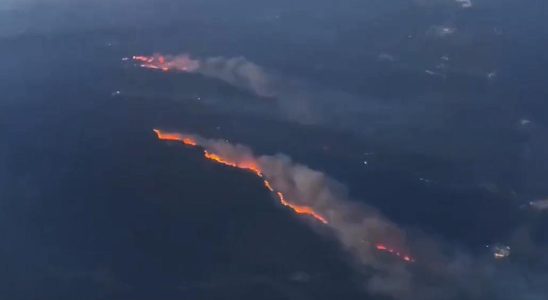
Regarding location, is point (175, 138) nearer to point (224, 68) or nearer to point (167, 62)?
point (224, 68)

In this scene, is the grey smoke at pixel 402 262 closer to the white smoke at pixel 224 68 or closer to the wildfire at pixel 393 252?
the wildfire at pixel 393 252

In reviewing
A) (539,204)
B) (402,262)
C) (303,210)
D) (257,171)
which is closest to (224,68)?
(257,171)

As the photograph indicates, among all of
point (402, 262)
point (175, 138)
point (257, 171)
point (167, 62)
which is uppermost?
point (167, 62)

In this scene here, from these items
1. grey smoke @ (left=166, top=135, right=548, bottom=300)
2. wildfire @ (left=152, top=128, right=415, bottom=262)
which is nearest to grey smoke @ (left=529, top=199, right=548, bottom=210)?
grey smoke @ (left=166, top=135, right=548, bottom=300)

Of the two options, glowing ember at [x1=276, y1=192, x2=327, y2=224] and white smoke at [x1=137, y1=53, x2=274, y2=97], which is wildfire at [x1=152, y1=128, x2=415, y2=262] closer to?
glowing ember at [x1=276, y1=192, x2=327, y2=224]

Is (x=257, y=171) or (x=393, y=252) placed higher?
(x=393, y=252)

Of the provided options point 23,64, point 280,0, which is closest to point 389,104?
point 280,0

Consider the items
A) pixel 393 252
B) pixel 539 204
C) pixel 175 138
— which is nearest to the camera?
pixel 393 252

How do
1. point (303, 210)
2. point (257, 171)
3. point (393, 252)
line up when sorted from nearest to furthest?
1. point (393, 252)
2. point (303, 210)
3. point (257, 171)
